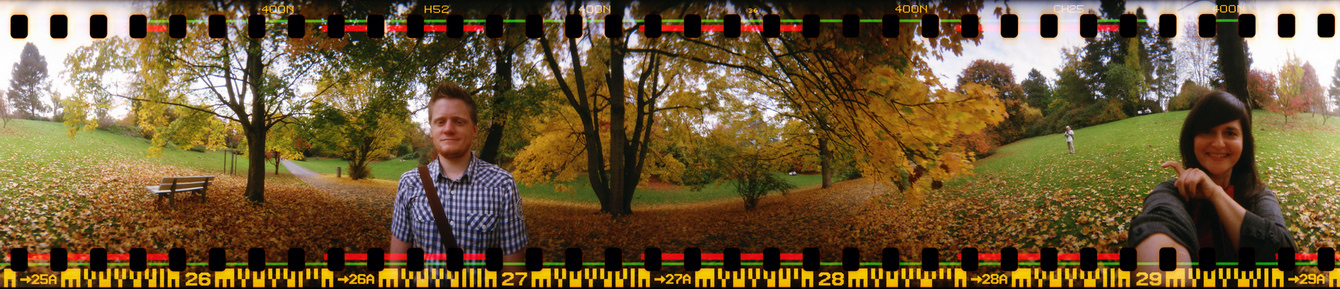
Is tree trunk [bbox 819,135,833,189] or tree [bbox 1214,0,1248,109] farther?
tree trunk [bbox 819,135,833,189]

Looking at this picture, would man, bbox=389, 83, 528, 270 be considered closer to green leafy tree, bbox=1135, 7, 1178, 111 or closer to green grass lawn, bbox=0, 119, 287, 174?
green grass lawn, bbox=0, 119, 287, 174

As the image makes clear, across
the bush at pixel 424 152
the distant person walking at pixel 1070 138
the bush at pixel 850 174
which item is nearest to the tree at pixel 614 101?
the bush at pixel 424 152

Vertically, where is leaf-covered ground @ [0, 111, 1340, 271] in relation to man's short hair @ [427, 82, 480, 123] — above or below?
below

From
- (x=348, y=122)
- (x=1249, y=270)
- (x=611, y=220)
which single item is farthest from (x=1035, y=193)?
(x=348, y=122)

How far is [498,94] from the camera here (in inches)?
122

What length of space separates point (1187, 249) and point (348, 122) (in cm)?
567

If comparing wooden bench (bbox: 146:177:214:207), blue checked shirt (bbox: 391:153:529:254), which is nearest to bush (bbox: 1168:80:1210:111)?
blue checked shirt (bbox: 391:153:529:254)

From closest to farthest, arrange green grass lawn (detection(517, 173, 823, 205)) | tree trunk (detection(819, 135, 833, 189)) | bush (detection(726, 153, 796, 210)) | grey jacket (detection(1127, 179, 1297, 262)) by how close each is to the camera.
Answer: grey jacket (detection(1127, 179, 1297, 262)) < green grass lawn (detection(517, 173, 823, 205)) < tree trunk (detection(819, 135, 833, 189)) < bush (detection(726, 153, 796, 210))

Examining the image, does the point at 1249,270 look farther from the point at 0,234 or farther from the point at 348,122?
the point at 0,234

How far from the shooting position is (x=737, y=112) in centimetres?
361

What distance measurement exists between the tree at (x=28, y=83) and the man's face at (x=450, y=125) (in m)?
3.69

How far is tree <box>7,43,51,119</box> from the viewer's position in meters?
2.85

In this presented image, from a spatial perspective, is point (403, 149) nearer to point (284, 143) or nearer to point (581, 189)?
point (284, 143)

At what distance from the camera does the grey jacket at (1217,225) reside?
242cm
